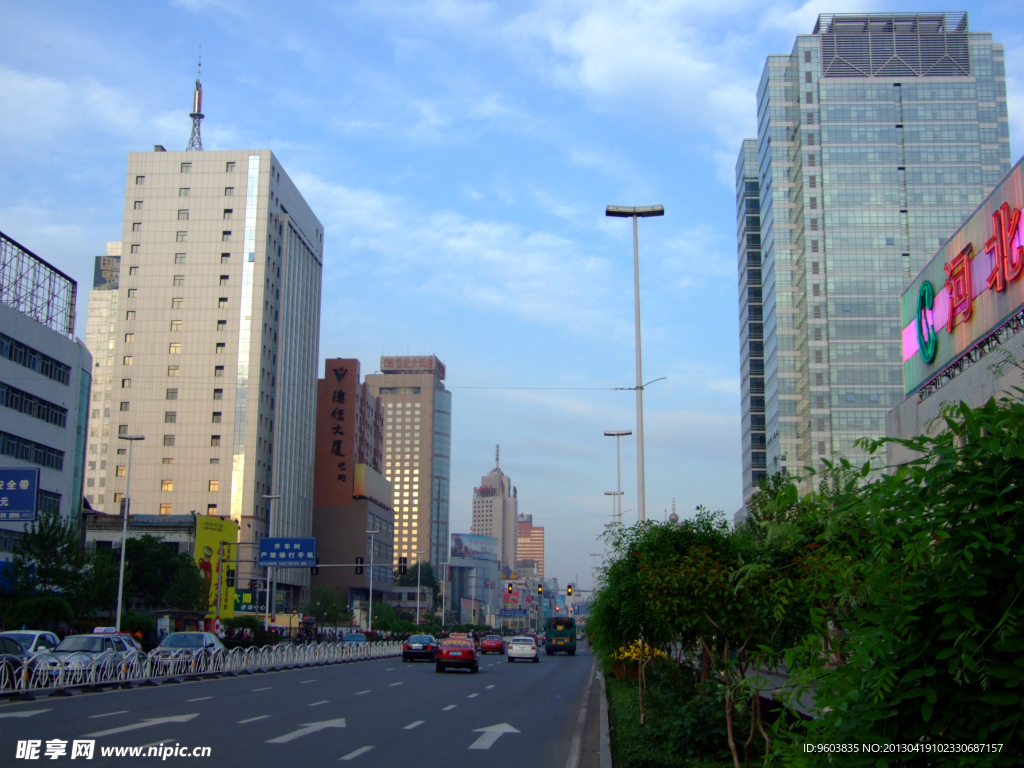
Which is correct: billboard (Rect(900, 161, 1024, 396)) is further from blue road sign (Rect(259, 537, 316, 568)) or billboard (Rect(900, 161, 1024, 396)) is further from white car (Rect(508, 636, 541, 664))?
blue road sign (Rect(259, 537, 316, 568))

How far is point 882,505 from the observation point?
11.5 ft

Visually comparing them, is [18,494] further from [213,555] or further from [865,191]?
[865,191]

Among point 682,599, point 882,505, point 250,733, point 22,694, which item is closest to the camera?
point 882,505

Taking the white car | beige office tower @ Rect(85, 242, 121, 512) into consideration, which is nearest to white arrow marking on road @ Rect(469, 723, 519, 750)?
the white car

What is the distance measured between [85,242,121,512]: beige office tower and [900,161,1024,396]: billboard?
114m

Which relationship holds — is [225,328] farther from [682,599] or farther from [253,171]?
[682,599]

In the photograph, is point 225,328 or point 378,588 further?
point 378,588

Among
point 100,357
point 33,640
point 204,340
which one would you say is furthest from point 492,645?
point 100,357

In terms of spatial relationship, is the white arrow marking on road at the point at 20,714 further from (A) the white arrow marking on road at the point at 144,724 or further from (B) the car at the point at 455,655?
(B) the car at the point at 455,655

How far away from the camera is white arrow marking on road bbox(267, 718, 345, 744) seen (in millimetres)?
15995

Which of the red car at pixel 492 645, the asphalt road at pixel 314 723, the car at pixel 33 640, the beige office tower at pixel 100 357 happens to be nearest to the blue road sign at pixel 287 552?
the red car at pixel 492 645

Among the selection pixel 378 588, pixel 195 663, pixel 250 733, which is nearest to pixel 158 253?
pixel 378 588

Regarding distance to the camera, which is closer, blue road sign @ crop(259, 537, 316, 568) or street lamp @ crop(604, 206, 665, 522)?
street lamp @ crop(604, 206, 665, 522)

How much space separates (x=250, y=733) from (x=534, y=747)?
17.0 ft
